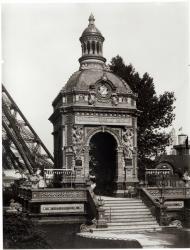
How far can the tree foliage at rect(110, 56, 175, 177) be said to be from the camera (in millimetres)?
37500

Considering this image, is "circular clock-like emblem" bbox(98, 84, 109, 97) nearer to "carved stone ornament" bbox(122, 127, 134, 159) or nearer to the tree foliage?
"carved stone ornament" bbox(122, 127, 134, 159)

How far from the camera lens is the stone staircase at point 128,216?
21.9 meters

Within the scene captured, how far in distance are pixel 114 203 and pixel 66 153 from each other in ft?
14.5

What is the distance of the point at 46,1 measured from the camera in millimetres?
16922

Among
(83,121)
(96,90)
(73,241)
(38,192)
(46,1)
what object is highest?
(46,1)

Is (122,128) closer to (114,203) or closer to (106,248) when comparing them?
(114,203)

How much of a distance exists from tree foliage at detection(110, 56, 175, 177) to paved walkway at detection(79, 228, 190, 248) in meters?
16.0

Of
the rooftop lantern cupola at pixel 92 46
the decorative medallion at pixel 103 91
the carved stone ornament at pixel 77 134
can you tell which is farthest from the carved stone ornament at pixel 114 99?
the rooftop lantern cupola at pixel 92 46

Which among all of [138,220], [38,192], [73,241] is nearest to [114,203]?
[138,220]

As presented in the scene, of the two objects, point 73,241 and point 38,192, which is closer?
point 73,241

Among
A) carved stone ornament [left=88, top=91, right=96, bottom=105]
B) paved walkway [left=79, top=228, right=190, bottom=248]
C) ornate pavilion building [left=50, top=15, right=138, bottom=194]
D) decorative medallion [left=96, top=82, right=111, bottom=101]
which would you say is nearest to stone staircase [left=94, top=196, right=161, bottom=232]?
paved walkway [left=79, top=228, right=190, bottom=248]

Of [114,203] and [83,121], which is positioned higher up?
[83,121]

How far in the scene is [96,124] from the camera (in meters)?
27.1

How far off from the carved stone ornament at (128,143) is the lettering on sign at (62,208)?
4.99 m
